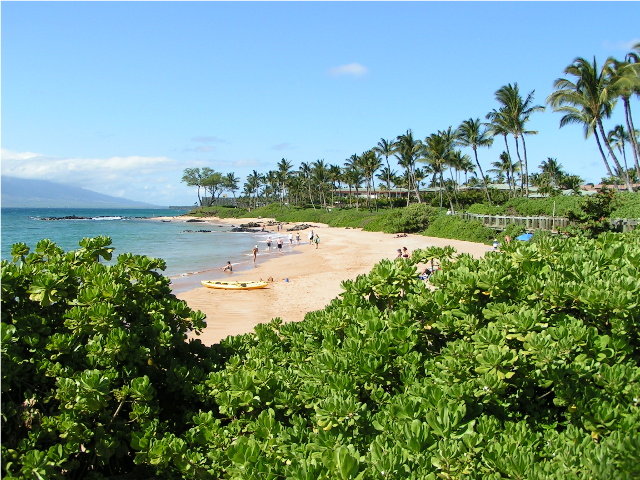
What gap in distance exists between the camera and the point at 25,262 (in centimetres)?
438

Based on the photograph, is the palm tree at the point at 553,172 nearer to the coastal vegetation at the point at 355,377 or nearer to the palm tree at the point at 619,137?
the palm tree at the point at 619,137

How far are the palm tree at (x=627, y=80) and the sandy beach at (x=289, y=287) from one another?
11.7m

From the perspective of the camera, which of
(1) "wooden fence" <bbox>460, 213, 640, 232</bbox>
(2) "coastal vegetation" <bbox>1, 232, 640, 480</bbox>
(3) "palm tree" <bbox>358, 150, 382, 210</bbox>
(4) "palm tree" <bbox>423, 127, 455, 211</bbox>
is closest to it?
(2) "coastal vegetation" <bbox>1, 232, 640, 480</bbox>

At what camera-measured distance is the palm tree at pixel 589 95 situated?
94.4 feet

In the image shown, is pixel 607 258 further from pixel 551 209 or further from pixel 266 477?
pixel 551 209

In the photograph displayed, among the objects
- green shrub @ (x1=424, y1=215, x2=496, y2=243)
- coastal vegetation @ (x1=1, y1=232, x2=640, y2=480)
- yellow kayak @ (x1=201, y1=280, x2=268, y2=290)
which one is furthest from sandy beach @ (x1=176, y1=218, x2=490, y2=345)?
coastal vegetation @ (x1=1, y1=232, x2=640, y2=480)

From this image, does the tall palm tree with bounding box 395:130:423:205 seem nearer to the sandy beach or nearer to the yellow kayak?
the sandy beach

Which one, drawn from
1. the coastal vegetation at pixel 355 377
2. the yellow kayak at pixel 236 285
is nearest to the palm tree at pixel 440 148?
the yellow kayak at pixel 236 285

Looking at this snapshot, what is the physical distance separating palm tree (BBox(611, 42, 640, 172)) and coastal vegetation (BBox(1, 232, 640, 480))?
28.0 m

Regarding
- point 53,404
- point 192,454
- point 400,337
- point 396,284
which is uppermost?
point 396,284

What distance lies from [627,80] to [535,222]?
915cm

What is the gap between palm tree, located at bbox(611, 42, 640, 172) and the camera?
90.1 feet

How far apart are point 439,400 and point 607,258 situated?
2.36 meters

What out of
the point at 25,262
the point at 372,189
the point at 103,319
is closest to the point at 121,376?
the point at 103,319
